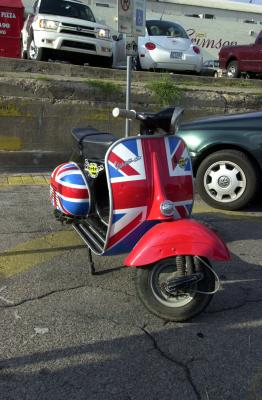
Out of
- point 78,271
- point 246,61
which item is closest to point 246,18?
point 246,61

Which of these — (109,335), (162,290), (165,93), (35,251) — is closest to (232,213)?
(35,251)

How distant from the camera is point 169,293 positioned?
3.25 meters

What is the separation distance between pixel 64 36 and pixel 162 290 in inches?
356

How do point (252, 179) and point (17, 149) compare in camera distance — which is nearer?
point (252, 179)

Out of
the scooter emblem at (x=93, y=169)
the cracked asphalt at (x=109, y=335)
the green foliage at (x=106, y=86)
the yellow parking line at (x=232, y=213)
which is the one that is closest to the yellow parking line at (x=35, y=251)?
the cracked asphalt at (x=109, y=335)

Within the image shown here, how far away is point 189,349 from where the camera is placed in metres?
2.97

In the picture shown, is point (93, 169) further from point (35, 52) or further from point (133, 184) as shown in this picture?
point (35, 52)

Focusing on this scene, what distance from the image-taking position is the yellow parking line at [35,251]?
4.01m

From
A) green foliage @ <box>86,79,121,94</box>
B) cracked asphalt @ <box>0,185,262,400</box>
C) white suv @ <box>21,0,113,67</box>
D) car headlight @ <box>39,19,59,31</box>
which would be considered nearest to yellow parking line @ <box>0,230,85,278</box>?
cracked asphalt @ <box>0,185,262,400</box>

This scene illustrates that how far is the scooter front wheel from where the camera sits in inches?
126

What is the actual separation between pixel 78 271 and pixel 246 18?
1187 inches

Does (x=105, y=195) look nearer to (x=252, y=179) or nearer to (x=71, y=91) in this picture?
(x=252, y=179)

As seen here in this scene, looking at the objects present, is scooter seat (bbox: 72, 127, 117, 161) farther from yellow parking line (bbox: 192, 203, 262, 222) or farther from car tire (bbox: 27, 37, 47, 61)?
car tire (bbox: 27, 37, 47, 61)

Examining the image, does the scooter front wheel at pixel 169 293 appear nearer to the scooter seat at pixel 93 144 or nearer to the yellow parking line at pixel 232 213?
the scooter seat at pixel 93 144
